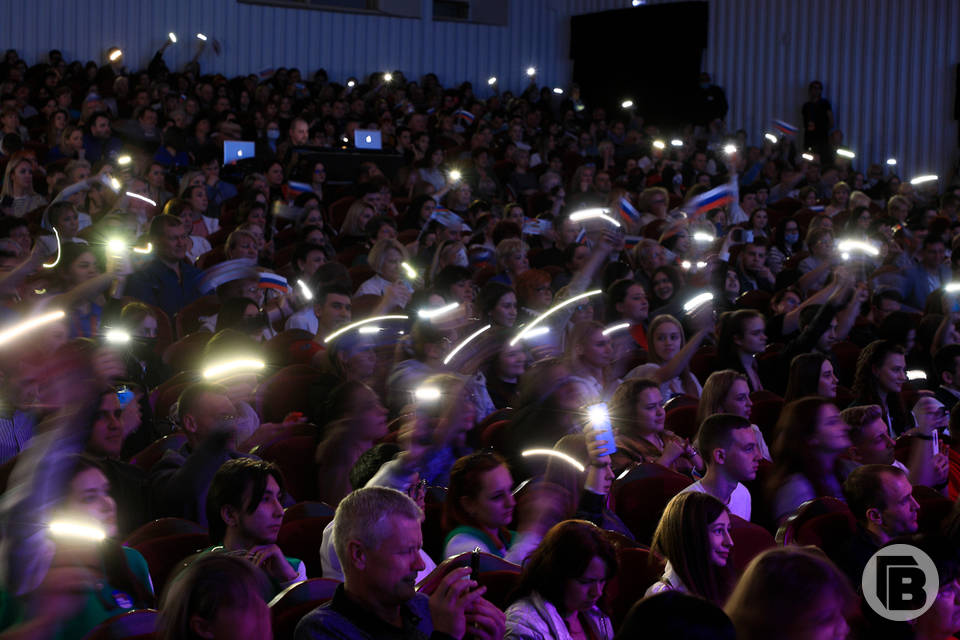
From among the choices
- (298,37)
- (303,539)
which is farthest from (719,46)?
(303,539)

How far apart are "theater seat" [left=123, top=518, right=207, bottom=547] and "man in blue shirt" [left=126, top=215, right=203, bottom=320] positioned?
7.25 feet

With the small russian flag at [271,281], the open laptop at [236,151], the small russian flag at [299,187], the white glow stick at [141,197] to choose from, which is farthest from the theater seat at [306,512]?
the open laptop at [236,151]

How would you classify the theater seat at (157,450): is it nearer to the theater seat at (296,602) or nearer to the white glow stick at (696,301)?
the theater seat at (296,602)

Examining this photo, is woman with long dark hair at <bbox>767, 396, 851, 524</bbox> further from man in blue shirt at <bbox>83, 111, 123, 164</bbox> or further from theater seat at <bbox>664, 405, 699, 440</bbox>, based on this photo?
man in blue shirt at <bbox>83, 111, 123, 164</bbox>

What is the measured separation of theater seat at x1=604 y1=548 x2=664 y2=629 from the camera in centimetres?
226

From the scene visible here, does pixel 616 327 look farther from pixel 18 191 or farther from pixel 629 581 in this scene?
pixel 18 191

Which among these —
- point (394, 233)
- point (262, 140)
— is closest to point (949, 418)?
point (394, 233)

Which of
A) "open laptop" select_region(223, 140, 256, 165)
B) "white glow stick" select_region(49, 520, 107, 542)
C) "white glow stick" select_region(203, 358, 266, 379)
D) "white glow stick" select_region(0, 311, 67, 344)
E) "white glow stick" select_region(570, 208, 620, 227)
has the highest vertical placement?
"open laptop" select_region(223, 140, 256, 165)

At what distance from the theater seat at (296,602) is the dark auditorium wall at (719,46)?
9167 mm

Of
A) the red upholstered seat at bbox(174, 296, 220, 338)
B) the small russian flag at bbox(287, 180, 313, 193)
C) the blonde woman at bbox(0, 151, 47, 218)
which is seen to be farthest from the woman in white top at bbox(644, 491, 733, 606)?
the small russian flag at bbox(287, 180, 313, 193)

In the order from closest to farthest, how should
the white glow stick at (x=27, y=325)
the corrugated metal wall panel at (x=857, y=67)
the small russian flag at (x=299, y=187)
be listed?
the white glow stick at (x=27, y=325) < the small russian flag at (x=299, y=187) < the corrugated metal wall panel at (x=857, y=67)

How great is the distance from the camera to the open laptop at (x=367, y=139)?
7875 millimetres

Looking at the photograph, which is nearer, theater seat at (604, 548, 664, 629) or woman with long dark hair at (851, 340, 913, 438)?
theater seat at (604, 548, 664, 629)

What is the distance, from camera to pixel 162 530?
2.26 m
